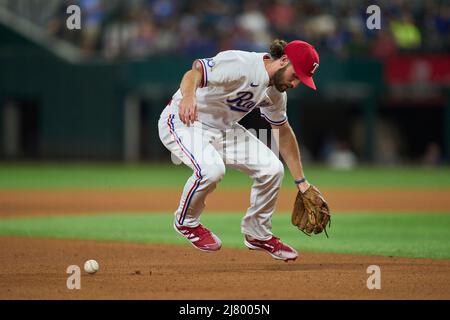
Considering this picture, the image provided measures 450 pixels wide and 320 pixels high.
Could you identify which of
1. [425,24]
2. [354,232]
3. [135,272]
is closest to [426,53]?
[425,24]

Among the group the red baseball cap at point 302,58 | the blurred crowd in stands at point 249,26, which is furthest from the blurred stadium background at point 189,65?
the red baseball cap at point 302,58

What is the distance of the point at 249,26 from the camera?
73.5 ft

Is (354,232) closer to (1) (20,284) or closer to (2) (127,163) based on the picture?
(1) (20,284)

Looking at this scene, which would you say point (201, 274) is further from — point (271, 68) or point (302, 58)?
point (302, 58)

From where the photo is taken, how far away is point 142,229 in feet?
35.0

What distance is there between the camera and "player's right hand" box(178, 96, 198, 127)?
6652mm

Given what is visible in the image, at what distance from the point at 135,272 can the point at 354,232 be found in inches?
154

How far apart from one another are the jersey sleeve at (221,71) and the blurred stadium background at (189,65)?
14836mm

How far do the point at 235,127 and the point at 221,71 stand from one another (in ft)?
2.17

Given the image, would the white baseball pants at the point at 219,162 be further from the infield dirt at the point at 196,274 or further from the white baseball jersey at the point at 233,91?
the infield dirt at the point at 196,274

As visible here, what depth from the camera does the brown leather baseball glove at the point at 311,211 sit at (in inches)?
298

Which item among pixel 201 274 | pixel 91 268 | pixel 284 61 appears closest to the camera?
pixel 91 268

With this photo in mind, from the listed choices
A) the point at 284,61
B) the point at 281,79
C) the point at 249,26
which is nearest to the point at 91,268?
the point at 281,79

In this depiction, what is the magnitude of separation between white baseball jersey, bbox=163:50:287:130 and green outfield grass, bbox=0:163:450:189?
32.1 ft
